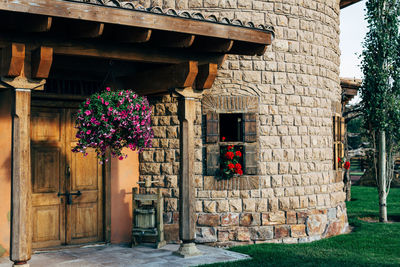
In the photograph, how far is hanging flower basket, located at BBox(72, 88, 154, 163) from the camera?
19.4 ft

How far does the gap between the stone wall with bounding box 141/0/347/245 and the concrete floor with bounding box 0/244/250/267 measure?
90 cm

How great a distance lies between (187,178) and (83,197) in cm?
217

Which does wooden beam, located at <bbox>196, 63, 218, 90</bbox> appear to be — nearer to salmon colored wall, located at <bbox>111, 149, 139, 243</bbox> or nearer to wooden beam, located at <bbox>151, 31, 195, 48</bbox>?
wooden beam, located at <bbox>151, 31, 195, 48</bbox>

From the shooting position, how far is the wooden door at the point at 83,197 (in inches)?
305

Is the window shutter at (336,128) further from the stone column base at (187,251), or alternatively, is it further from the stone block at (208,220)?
the stone column base at (187,251)

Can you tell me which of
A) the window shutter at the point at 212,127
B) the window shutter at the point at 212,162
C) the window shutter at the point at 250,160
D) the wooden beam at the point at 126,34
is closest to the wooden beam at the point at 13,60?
the wooden beam at the point at 126,34

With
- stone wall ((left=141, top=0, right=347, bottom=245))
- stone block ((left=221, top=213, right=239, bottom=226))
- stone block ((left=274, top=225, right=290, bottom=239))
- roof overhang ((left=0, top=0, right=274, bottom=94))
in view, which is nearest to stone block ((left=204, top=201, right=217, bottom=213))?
stone wall ((left=141, top=0, right=347, bottom=245))

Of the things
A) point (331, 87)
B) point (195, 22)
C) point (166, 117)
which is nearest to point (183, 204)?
point (166, 117)

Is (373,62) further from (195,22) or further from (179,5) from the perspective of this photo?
(195,22)

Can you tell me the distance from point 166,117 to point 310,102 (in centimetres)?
280

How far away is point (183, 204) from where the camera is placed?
6.75m

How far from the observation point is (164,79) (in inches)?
275

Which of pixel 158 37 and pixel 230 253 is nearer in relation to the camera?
pixel 158 37

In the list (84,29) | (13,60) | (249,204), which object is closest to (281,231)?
(249,204)
